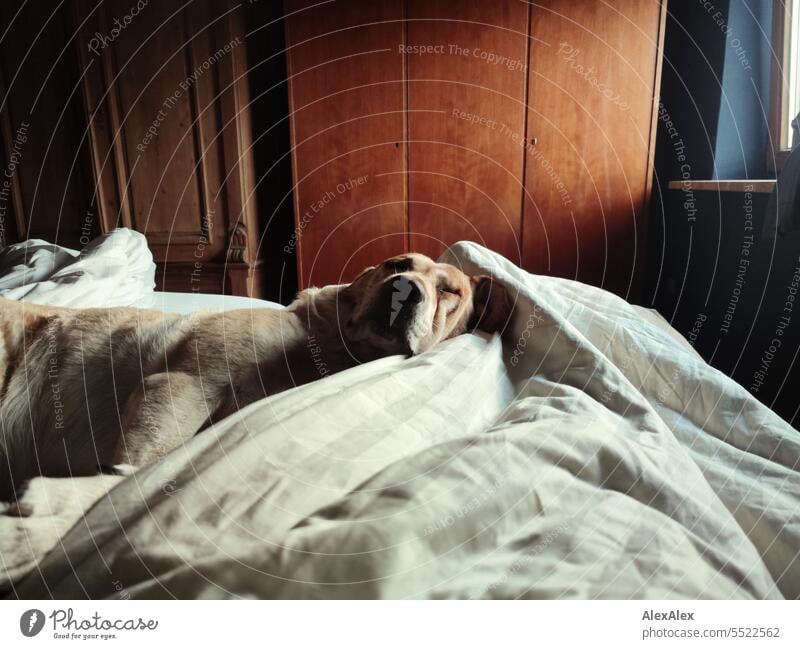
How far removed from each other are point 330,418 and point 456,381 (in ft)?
1.05

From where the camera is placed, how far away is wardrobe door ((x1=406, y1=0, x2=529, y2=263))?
12.3 feet

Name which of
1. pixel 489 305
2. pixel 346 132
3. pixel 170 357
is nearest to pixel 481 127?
pixel 346 132

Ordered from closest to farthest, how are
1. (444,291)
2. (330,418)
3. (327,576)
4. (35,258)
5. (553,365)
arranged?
(327,576) < (330,418) < (553,365) < (444,291) < (35,258)

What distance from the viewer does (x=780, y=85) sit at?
2.69 meters

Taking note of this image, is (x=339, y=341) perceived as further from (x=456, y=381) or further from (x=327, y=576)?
(x=327, y=576)

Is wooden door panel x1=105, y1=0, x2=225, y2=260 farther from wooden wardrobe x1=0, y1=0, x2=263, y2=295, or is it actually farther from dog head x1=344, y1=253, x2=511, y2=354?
dog head x1=344, y1=253, x2=511, y2=354

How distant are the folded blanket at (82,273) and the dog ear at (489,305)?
1.22 m

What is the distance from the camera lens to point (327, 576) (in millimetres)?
589

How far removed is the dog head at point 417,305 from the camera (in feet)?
4.36

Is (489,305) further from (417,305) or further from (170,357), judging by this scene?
(170,357)

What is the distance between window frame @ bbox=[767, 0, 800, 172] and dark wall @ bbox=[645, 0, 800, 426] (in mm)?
75

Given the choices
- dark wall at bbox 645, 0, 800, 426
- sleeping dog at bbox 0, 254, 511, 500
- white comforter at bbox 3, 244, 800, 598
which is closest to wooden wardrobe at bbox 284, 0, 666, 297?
dark wall at bbox 645, 0, 800, 426
